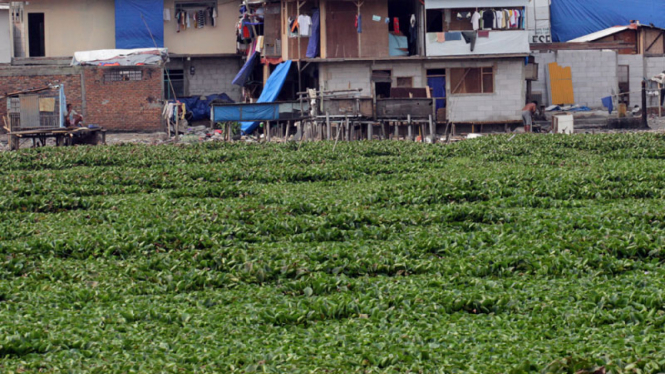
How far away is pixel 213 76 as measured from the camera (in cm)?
4700

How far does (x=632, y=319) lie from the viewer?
8.45 meters

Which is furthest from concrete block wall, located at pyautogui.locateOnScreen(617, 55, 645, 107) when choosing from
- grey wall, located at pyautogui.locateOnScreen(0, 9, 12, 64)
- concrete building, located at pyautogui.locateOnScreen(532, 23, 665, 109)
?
grey wall, located at pyautogui.locateOnScreen(0, 9, 12, 64)

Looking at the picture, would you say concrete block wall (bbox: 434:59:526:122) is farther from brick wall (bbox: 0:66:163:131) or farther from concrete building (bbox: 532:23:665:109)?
brick wall (bbox: 0:66:163:131)

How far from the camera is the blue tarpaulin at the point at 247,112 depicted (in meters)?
34.6

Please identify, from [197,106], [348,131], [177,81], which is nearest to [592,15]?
[348,131]

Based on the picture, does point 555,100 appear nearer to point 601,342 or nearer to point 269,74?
point 269,74

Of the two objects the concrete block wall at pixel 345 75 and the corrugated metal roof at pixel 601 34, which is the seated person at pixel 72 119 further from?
the corrugated metal roof at pixel 601 34

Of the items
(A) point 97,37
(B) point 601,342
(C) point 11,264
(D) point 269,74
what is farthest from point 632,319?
(A) point 97,37

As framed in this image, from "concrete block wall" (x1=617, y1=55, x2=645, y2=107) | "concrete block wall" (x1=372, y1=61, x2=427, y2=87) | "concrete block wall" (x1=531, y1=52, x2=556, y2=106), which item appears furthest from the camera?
"concrete block wall" (x1=617, y1=55, x2=645, y2=107)

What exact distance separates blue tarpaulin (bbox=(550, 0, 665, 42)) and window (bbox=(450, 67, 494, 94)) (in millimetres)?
13293

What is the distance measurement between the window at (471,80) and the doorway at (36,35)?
22392 mm

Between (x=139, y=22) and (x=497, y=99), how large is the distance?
64.2 feet

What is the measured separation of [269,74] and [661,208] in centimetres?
3034

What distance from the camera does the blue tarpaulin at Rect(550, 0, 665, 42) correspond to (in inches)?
1997
